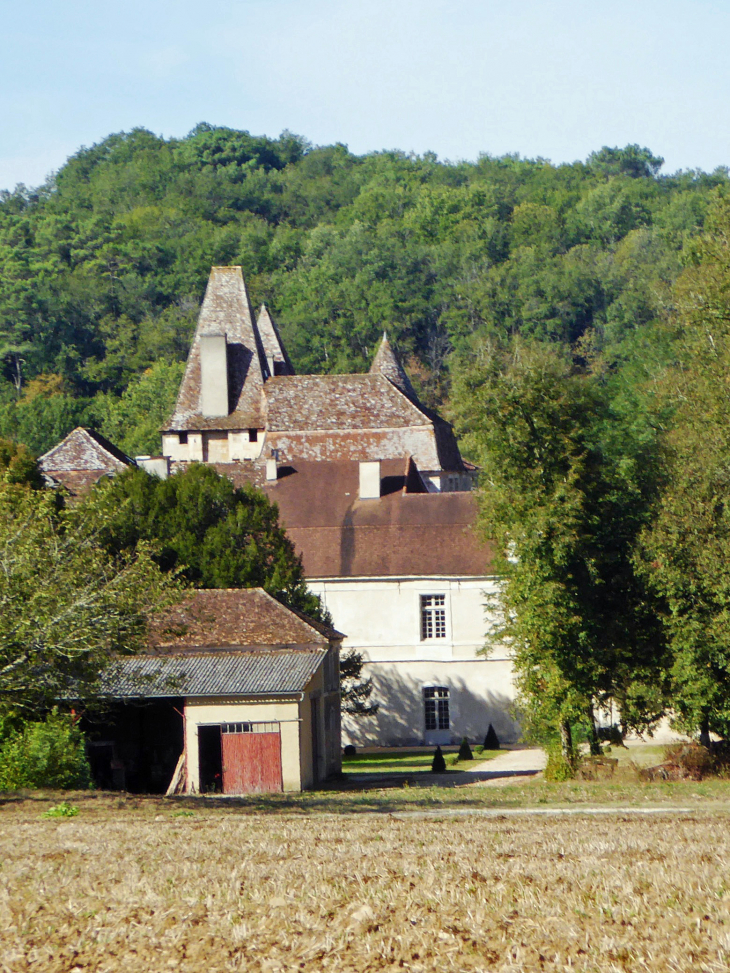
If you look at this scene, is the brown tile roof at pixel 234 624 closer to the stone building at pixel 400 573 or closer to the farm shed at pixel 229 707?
the farm shed at pixel 229 707

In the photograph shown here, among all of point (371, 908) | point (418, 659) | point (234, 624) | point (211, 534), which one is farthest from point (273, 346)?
point (371, 908)

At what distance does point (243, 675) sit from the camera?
32125 mm

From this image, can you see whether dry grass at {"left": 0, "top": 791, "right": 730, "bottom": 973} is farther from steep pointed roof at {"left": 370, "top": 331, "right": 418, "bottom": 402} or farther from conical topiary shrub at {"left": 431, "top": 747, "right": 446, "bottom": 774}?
steep pointed roof at {"left": 370, "top": 331, "right": 418, "bottom": 402}

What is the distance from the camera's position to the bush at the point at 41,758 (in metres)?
26.4

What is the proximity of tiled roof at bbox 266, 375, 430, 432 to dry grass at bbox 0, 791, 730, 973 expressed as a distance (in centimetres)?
Result: 5291

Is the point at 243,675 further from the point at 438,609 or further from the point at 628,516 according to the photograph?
the point at 438,609

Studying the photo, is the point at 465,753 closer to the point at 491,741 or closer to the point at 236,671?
the point at 491,741

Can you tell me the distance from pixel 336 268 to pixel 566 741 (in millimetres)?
95608

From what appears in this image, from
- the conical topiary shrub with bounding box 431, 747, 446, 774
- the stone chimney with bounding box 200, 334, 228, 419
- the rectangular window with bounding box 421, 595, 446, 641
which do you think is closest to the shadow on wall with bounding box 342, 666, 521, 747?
the rectangular window with bounding box 421, 595, 446, 641

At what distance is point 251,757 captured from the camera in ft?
103

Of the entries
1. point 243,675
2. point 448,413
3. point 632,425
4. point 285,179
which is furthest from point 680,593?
point 285,179

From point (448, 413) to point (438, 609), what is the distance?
48.5ft

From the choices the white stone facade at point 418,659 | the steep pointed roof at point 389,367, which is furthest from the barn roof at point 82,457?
the steep pointed roof at point 389,367

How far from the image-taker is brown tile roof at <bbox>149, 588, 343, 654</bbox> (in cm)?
3362
